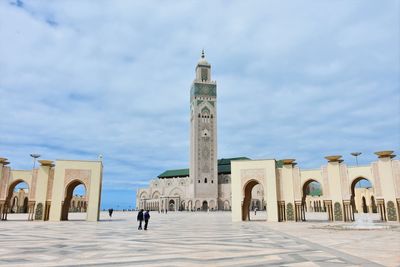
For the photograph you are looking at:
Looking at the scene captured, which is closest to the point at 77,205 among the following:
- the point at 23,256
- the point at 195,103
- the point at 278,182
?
the point at 195,103

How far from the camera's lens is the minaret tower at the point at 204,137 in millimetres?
70438

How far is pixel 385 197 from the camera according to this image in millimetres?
21297

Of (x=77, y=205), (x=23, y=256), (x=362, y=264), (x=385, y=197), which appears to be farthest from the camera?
(x=77, y=205)

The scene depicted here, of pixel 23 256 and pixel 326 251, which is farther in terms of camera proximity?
pixel 326 251

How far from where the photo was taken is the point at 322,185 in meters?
23.2

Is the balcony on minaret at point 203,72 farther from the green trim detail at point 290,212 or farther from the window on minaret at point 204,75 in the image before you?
the green trim detail at point 290,212

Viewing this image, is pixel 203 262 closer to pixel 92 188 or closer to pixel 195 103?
pixel 92 188

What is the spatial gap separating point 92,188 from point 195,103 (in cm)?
5100

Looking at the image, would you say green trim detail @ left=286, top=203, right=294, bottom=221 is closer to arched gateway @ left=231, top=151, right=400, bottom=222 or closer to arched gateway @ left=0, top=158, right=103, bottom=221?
arched gateway @ left=231, top=151, right=400, bottom=222

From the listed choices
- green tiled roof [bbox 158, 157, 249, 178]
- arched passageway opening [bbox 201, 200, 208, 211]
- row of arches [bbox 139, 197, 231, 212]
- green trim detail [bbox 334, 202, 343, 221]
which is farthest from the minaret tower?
green trim detail [bbox 334, 202, 343, 221]

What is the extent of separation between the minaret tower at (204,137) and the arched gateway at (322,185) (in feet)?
150

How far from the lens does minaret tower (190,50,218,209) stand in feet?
231

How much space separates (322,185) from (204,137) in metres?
50.0

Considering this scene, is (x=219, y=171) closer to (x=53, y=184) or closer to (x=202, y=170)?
(x=202, y=170)
